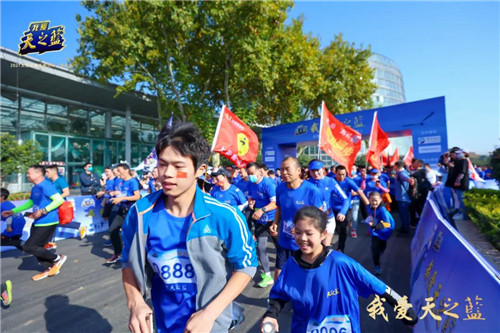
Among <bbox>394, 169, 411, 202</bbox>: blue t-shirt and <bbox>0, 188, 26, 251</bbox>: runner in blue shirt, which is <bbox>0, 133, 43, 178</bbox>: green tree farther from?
<bbox>394, 169, 411, 202</bbox>: blue t-shirt

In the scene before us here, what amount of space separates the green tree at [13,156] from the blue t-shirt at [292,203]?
49.9 feet

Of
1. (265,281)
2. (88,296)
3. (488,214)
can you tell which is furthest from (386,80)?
(88,296)

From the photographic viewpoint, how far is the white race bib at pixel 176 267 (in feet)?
5.55

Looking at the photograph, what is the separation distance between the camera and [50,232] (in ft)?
18.2

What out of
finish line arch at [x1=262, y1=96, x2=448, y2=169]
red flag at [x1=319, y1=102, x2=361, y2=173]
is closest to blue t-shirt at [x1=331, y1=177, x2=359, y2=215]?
red flag at [x1=319, y1=102, x2=361, y2=173]

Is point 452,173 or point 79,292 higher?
point 452,173

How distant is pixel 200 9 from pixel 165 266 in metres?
16.0

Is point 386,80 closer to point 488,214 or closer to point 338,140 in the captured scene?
point 338,140

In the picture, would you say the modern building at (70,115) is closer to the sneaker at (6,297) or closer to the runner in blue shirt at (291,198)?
the sneaker at (6,297)

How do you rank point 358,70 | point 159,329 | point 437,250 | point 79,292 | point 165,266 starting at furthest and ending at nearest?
point 358,70
point 79,292
point 437,250
point 159,329
point 165,266

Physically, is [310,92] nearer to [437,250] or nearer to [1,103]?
[437,250]

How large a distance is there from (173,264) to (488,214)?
561cm

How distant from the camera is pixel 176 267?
5.58ft

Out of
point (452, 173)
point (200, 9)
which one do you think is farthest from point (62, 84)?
point (452, 173)
